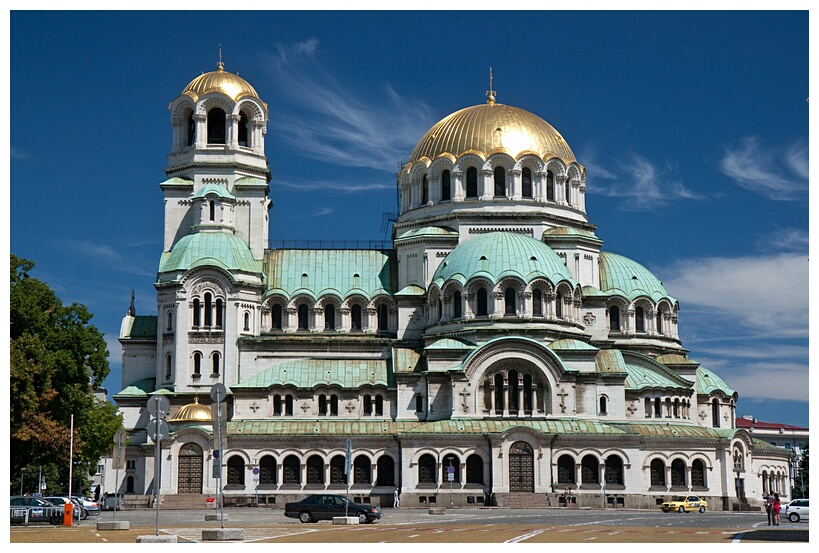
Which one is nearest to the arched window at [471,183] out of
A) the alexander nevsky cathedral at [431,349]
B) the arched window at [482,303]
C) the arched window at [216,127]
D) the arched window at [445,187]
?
the alexander nevsky cathedral at [431,349]

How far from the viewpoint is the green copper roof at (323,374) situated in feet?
253

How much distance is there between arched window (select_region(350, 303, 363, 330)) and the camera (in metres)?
83.0

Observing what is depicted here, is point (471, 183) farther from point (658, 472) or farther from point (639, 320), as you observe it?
point (658, 472)

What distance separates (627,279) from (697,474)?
1518 cm

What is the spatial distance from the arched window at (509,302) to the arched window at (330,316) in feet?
39.8

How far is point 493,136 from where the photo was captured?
85000 millimetres

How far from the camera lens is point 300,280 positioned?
83125 millimetres

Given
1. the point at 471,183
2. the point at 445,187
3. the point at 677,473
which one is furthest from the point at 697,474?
the point at 445,187

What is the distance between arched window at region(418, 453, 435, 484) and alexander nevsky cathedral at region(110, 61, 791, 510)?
3.2 inches

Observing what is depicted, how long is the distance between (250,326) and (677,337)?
28.8 m

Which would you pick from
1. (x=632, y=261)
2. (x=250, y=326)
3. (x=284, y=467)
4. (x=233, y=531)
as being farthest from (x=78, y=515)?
(x=632, y=261)

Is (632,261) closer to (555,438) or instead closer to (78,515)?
(555,438)

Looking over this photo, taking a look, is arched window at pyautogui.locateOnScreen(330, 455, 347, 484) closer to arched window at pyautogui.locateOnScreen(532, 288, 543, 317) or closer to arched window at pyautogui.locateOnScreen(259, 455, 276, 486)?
arched window at pyautogui.locateOnScreen(259, 455, 276, 486)

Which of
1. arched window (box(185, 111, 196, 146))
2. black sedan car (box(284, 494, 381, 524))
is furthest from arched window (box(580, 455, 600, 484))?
arched window (box(185, 111, 196, 146))
